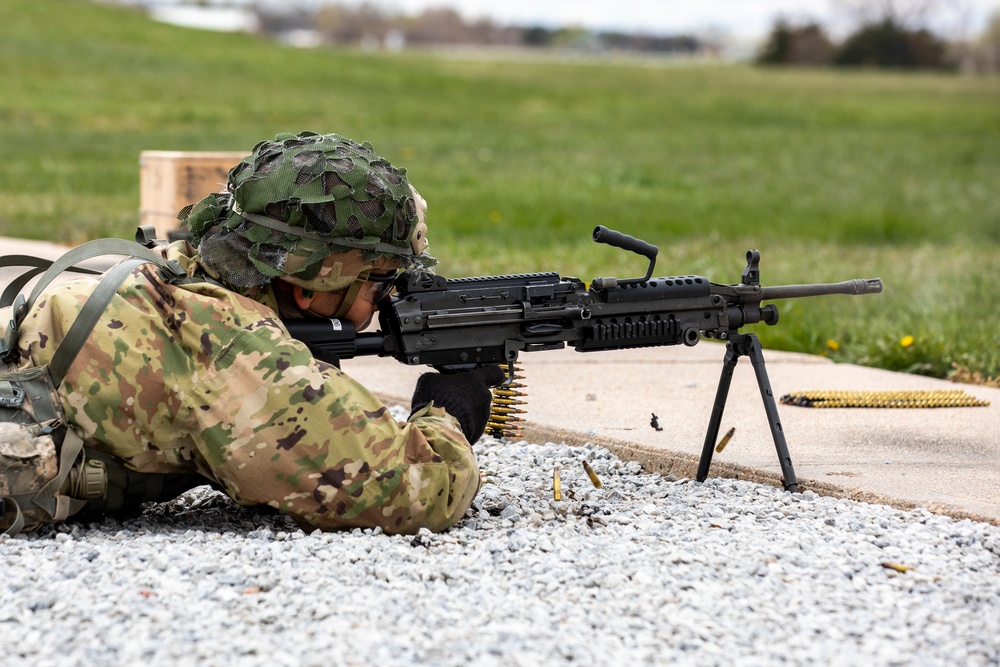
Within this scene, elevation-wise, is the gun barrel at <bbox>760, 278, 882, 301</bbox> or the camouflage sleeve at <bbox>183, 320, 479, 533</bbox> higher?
the gun barrel at <bbox>760, 278, 882, 301</bbox>

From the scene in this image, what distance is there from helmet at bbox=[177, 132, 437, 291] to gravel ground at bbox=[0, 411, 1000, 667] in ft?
2.48

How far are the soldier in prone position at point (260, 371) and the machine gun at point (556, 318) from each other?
0.18 metres

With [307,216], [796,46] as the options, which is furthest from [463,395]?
[796,46]

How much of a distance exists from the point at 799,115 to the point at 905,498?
24.9 m

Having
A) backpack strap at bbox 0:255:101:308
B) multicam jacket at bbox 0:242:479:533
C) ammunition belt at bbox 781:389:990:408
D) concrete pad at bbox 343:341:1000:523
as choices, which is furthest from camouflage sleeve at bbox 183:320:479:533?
ammunition belt at bbox 781:389:990:408

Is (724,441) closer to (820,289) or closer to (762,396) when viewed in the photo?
(762,396)

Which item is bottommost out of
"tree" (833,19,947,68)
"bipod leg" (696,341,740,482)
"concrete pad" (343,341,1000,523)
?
"concrete pad" (343,341,1000,523)

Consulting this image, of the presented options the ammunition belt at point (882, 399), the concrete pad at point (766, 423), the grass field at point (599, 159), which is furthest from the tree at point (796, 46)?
the ammunition belt at point (882, 399)

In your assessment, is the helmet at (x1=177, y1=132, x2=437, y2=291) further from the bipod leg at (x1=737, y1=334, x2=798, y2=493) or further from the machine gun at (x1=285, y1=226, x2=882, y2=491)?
the bipod leg at (x1=737, y1=334, x2=798, y2=493)

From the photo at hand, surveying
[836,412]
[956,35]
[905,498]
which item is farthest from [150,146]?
[956,35]

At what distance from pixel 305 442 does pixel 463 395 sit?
64 centimetres

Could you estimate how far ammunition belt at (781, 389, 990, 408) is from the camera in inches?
208

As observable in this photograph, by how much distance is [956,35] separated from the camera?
3113 inches

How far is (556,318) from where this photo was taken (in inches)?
155
